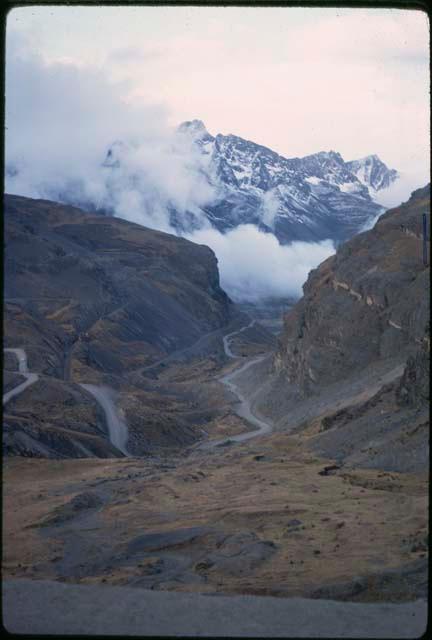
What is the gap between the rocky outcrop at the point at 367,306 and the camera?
40.2 metres

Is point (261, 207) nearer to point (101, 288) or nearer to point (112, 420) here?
point (101, 288)

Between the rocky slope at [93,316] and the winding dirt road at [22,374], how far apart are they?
412 millimetres

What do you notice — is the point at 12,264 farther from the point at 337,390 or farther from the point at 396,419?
the point at 396,419

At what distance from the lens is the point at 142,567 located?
1555 centimetres

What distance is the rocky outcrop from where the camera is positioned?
40219mm

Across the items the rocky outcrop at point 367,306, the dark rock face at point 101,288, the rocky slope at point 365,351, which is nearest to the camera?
the rocky slope at point 365,351

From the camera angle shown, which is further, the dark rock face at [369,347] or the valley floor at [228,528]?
the dark rock face at [369,347]

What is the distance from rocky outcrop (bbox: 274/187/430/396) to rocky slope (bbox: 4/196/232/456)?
24.9 feet

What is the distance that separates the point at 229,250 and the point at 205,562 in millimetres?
147018

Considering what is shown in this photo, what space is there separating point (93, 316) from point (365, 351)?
38.8 m

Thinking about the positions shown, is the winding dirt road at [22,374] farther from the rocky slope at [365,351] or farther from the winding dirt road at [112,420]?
the rocky slope at [365,351]

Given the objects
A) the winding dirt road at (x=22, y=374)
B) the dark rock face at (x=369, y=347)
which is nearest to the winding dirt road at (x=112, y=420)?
the winding dirt road at (x=22, y=374)

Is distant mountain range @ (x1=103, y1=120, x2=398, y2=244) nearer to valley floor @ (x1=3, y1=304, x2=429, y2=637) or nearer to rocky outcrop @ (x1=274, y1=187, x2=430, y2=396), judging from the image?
rocky outcrop @ (x1=274, y1=187, x2=430, y2=396)

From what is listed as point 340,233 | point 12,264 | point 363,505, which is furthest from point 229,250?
point 363,505
